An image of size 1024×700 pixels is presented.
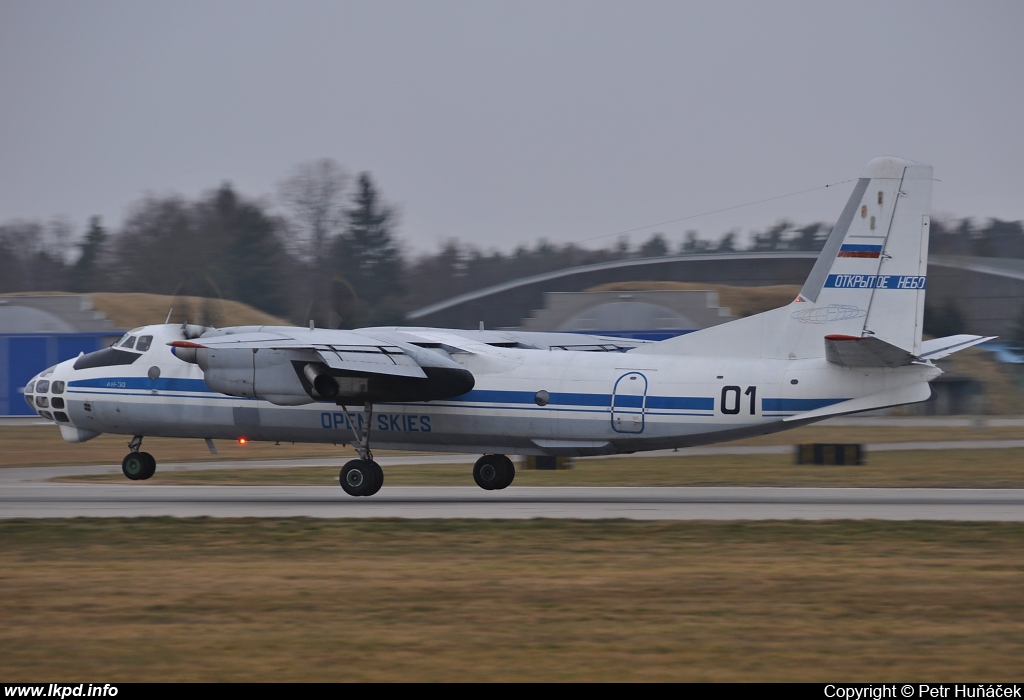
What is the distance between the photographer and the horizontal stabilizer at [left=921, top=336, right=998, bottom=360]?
19.8m

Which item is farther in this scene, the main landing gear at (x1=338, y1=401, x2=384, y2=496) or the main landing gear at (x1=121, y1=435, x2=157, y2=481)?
the main landing gear at (x1=121, y1=435, x2=157, y2=481)

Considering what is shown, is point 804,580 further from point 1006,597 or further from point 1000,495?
point 1000,495

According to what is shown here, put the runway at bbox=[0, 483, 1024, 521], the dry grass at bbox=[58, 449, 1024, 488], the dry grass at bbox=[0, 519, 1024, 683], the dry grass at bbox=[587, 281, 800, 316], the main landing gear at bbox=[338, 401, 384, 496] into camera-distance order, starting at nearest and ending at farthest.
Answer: the dry grass at bbox=[0, 519, 1024, 683] < the runway at bbox=[0, 483, 1024, 521] < the main landing gear at bbox=[338, 401, 384, 496] < the dry grass at bbox=[58, 449, 1024, 488] < the dry grass at bbox=[587, 281, 800, 316]

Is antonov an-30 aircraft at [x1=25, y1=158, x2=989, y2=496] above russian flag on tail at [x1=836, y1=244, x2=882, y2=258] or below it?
below

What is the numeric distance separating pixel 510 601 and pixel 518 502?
9.51 m

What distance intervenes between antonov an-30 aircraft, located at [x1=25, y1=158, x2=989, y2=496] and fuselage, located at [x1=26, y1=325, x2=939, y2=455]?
3cm

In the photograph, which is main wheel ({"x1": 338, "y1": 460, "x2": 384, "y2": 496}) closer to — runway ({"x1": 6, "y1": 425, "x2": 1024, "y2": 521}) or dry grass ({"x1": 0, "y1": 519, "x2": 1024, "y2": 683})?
runway ({"x1": 6, "y1": 425, "x2": 1024, "y2": 521})

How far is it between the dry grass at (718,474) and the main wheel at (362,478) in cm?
365

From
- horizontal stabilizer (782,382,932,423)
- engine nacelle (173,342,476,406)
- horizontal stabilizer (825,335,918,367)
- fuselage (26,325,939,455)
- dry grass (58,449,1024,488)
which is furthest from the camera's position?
dry grass (58,449,1024,488)

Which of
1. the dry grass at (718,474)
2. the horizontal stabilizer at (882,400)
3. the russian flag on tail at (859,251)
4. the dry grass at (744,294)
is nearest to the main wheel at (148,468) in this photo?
the dry grass at (718,474)

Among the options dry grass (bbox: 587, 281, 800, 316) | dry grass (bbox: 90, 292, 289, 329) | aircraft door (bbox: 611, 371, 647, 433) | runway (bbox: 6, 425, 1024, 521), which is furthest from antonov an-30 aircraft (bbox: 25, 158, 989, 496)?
dry grass (bbox: 587, 281, 800, 316)
